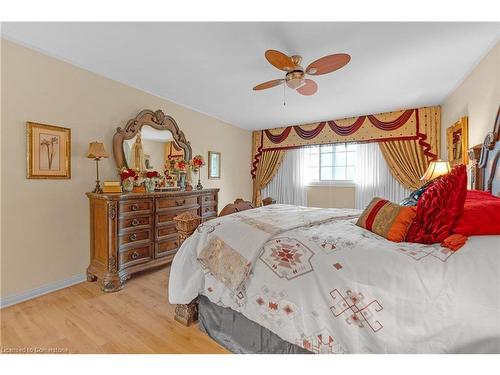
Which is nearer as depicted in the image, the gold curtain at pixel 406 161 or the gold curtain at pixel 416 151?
the gold curtain at pixel 416 151

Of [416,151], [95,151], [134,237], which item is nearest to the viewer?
[95,151]

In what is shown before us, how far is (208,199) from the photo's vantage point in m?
3.76

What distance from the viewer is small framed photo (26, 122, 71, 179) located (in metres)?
2.28

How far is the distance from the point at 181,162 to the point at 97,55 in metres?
1.72

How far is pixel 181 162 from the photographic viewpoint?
12.3ft

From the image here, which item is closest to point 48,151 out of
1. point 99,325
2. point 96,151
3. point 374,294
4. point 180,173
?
point 96,151

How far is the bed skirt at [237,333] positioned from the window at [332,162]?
386 centimetres

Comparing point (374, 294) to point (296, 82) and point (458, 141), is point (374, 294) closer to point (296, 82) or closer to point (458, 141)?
point (296, 82)

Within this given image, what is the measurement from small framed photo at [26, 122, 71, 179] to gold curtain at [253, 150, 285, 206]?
12.5 feet

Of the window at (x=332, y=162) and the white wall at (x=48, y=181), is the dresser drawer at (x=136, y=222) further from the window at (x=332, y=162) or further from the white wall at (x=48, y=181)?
the window at (x=332, y=162)

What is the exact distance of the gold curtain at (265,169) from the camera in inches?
214

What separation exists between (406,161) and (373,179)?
1.96 ft

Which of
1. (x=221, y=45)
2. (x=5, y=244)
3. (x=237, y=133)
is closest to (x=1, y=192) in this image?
(x=5, y=244)

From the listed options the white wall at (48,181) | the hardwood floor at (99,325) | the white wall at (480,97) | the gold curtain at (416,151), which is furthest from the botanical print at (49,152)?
the gold curtain at (416,151)
